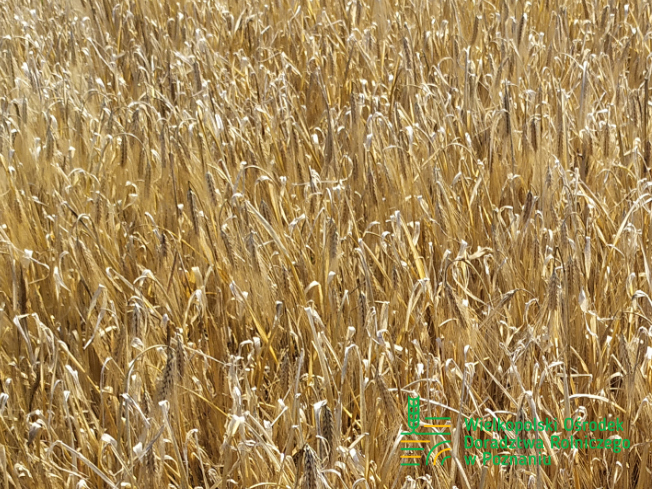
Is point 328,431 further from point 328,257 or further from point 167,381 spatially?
point 328,257

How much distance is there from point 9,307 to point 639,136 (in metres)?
1.21

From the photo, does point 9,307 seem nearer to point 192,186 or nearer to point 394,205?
point 192,186

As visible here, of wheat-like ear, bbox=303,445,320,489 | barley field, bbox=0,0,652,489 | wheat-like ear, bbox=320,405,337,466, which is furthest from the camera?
barley field, bbox=0,0,652,489

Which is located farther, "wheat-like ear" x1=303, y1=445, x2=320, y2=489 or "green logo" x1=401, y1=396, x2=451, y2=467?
"green logo" x1=401, y1=396, x2=451, y2=467

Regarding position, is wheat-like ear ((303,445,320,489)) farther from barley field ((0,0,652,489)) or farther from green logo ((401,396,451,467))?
green logo ((401,396,451,467))

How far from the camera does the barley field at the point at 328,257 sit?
0.97m

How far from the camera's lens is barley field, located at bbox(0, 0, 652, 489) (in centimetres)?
97

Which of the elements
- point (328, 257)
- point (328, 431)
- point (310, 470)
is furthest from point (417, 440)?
point (328, 257)

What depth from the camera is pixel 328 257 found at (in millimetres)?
1250

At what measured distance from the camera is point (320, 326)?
1.12 metres

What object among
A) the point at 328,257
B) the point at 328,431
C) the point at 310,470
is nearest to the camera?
the point at 310,470

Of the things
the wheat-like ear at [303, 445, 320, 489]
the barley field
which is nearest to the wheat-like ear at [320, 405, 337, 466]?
the barley field

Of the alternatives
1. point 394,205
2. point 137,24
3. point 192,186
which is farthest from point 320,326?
point 137,24

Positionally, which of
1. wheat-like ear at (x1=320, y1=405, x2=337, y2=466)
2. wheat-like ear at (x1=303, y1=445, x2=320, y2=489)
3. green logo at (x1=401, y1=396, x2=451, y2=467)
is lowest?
green logo at (x1=401, y1=396, x2=451, y2=467)
